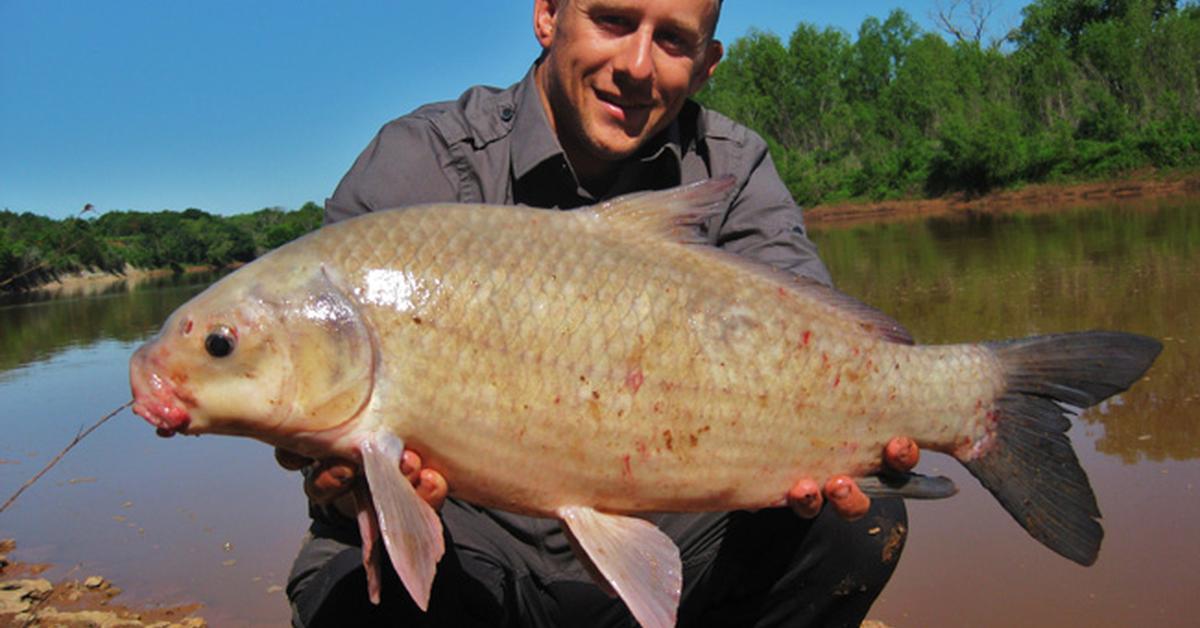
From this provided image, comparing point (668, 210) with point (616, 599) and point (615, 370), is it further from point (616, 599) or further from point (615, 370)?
point (616, 599)

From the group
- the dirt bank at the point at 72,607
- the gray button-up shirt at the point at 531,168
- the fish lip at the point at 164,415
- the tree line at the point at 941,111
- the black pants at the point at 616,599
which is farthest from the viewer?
the tree line at the point at 941,111

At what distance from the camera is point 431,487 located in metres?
2.10

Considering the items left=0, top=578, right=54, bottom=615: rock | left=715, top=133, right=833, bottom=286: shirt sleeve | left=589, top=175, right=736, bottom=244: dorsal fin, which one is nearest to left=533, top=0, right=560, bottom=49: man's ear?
left=715, top=133, right=833, bottom=286: shirt sleeve

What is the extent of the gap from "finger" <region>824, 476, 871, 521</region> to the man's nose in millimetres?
1313

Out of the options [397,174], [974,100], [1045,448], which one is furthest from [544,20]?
[974,100]

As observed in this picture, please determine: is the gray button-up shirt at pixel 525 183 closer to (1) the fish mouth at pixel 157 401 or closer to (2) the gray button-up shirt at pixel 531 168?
(2) the gray button-up shirt at pixel 531 168

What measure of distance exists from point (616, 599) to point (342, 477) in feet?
3.24

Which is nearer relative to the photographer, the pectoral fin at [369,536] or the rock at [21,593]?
the pectoral fin at [369,536]

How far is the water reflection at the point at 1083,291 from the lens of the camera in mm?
5656

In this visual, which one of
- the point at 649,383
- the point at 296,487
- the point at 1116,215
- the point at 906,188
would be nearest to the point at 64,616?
the point at 296,487

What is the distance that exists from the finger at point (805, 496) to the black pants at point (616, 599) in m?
0.50

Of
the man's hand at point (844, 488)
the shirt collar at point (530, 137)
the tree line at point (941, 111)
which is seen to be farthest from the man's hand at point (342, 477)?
the tree line at point (941, 111)

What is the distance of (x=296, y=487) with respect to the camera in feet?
21.5

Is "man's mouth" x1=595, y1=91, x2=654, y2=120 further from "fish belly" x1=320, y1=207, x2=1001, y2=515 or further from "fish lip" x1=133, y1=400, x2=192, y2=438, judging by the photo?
"fish lip" x1=133, y1=400, x2=192, y2=438
